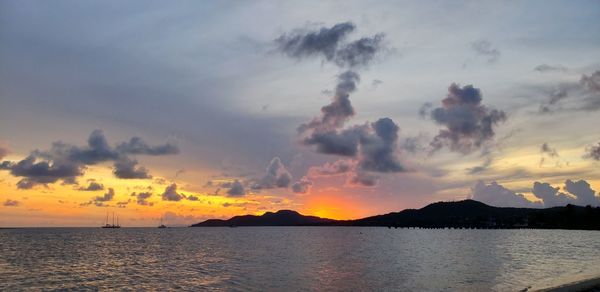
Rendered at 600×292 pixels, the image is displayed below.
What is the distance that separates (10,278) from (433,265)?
76.7 m

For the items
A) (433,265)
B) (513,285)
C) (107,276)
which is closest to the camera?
(513,285)

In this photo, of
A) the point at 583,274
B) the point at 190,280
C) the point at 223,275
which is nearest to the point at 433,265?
the point at 583,274

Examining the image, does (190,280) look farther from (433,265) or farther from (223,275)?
(433,265)

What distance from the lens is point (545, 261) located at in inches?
3994

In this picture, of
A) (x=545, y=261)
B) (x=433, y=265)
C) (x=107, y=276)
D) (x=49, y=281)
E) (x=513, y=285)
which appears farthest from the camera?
(x=545, y=261)

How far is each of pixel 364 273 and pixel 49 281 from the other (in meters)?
51.1

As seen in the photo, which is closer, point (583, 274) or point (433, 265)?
point (583, 274)

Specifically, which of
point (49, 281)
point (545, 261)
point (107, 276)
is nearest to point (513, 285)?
point (545, 261)

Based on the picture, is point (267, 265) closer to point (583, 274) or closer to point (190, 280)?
point (190, 280)

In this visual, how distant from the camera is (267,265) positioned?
319ft

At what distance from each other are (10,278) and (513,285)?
78547mm

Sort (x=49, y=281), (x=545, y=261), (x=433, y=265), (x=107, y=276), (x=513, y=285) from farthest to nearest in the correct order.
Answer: (x=545, y=261)
(x=433, y=265)
(x=107, y=276)
(x=49, y=281)
(x=513, y=285)

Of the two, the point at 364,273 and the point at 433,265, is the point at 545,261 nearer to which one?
the point at 433,265

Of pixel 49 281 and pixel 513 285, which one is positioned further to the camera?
pixel 49 281
